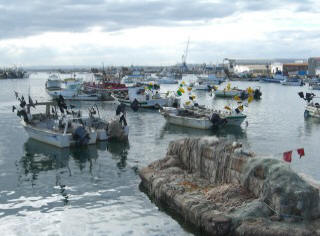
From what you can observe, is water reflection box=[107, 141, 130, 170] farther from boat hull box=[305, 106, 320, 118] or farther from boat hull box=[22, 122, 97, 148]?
boat hull box=[305, 106, 320, 118]

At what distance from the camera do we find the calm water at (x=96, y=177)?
16797mm

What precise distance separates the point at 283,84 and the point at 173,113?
3536 inches

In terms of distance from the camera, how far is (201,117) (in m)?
41.9

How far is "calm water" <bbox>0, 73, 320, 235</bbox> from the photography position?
16.8 metres

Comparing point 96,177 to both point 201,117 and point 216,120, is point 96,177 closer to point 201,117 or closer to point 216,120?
point 216,120

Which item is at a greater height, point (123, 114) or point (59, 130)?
point (123, 114)

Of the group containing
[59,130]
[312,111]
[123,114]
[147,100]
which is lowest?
[312,111]

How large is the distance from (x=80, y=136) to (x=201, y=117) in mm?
14884

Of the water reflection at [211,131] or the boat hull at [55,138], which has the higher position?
the boat hull at [55,138]

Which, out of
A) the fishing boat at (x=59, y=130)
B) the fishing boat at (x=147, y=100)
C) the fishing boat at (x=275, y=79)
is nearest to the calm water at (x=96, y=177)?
the fishing boat at (x=59, y=130)

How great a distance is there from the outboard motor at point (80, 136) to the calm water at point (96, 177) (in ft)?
2.25

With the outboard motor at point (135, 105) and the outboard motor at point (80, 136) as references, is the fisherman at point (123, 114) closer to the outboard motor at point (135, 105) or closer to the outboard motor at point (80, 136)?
the outboard motor at point (80, 136)

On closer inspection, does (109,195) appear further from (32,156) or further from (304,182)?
(32,156)

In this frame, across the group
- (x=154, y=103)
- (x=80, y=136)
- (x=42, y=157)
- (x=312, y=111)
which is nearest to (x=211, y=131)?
(x=80, y=136)
